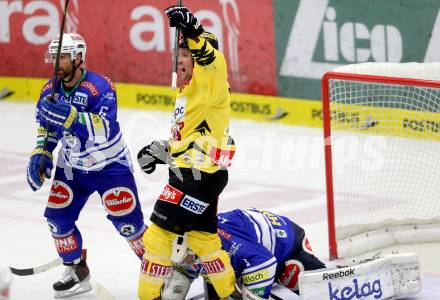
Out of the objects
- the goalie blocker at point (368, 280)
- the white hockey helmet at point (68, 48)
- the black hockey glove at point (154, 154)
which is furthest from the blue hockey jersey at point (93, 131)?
the goalie blocker at point (368, 280)

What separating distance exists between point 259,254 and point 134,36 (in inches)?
269

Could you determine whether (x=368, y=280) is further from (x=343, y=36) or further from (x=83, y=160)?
(x=343, y=36)

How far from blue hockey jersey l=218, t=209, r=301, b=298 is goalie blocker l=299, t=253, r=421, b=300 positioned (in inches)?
8.1

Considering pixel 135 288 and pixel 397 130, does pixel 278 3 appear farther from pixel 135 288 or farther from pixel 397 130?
pixel 135 288

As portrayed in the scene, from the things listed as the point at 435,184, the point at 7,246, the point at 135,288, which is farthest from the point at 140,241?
the point at 435,184

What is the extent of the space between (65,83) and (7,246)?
180 cm

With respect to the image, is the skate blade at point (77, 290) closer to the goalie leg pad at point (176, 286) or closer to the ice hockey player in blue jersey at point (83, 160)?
the ice hockey player in blue jersey at point (83, 160)

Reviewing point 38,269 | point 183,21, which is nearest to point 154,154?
point 183,21

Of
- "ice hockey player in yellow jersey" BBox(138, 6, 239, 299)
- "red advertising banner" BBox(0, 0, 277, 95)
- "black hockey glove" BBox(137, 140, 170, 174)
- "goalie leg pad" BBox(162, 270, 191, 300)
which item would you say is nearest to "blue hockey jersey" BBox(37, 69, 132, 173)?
"black hockey glove" BBox(137, 140, 170, 174)

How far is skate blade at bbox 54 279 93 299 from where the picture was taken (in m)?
6.61

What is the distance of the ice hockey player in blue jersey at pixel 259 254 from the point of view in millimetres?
5957

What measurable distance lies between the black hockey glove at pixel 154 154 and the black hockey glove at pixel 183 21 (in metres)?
0.83

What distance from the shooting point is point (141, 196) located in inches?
357

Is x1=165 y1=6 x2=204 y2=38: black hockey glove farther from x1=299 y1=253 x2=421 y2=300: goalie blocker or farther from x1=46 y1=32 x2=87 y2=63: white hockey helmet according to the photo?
x1=299 y1=253 x2=421 y2=300: goalie blocker
